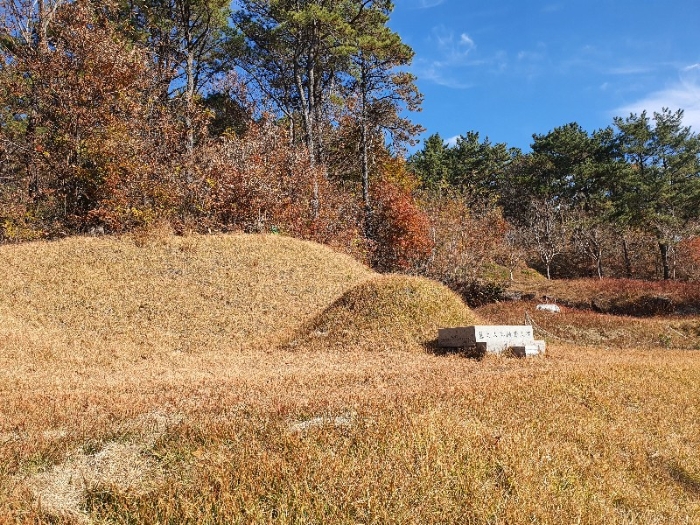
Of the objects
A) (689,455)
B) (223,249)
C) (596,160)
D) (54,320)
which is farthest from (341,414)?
(596,160)

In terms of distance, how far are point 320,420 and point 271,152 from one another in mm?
24874

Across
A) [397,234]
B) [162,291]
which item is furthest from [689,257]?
[162,291]

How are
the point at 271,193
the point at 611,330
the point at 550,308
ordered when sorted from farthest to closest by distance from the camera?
the point at 271,193 < the point at 550,308 < the point at 611,330

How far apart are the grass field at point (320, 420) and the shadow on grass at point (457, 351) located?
34 cm

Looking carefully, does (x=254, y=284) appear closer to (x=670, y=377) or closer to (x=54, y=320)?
(x=54, y=320)

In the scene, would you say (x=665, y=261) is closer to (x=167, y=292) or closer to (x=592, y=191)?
(x=592, y=191)

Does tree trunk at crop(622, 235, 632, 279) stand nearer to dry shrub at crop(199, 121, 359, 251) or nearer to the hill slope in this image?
dry shrub at crop(199, 121, 359, 251)

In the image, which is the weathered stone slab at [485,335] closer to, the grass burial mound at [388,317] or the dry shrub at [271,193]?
the grass burial mound at [388,317]

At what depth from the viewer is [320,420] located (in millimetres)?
5898

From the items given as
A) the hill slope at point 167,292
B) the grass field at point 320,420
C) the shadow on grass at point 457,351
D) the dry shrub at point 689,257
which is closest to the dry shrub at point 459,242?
the hill slope at point 167,292

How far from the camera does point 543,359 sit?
41.3ft

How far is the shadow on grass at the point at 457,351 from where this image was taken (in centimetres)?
1271

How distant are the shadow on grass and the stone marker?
0.07m

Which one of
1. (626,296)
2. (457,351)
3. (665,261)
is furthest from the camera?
(665,261)
